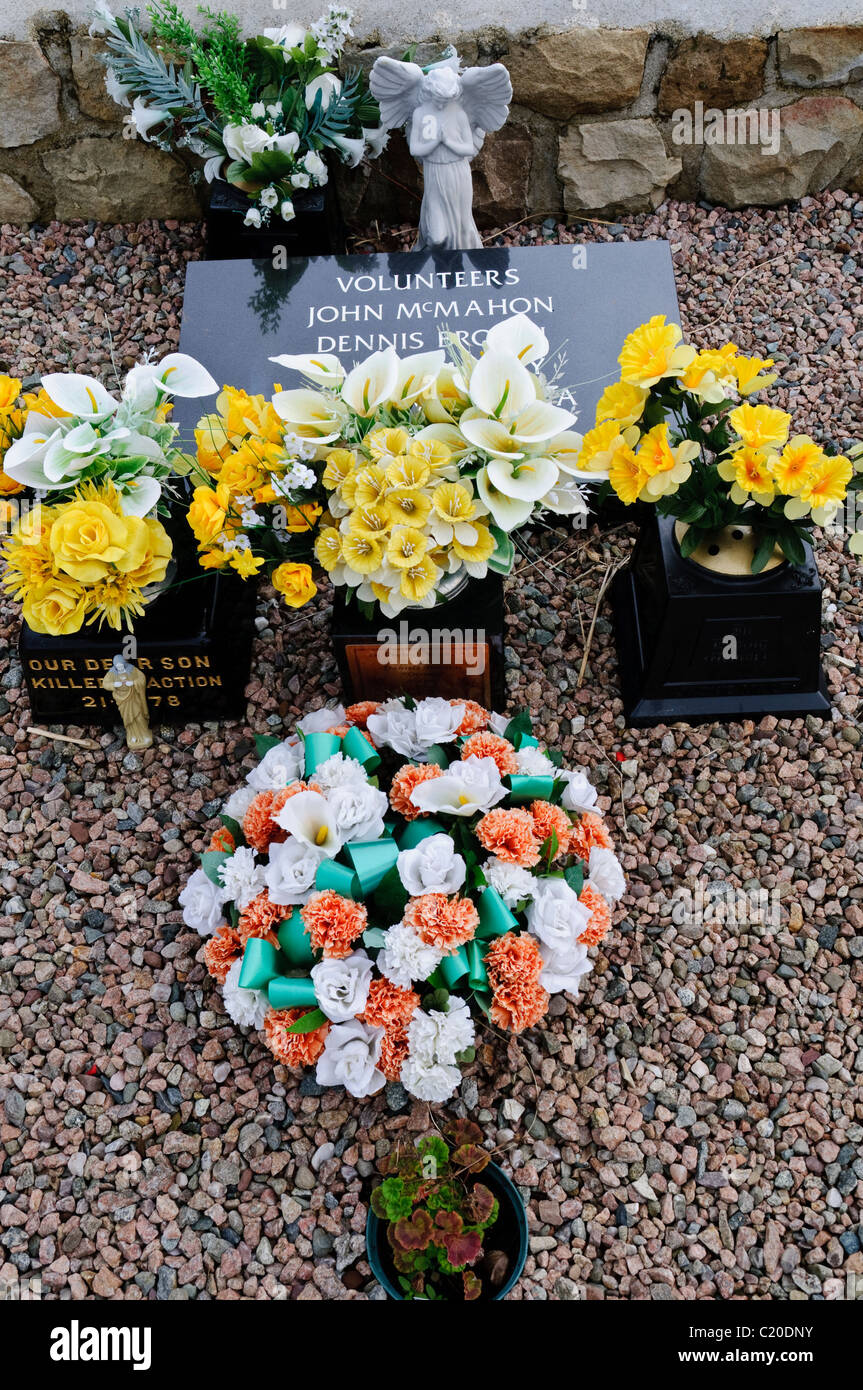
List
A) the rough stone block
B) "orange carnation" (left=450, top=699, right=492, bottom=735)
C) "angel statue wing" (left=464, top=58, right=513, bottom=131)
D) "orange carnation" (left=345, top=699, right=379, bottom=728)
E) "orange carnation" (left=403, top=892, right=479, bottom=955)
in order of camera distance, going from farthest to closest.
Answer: the rough stone block, "angel statue wing" (left=464, top=58, right=513, bottom=131), "orange carnation" (left=345, top=699, right=379, bottom=728), "orange carnation" (left=450, top=699, right=492, bottom=735), "orange carnation" (left=403, top=892, right=479, bottom=955)

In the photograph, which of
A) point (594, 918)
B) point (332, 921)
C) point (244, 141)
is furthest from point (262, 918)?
point (244, 141)

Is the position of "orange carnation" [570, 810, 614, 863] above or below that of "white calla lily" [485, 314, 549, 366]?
below

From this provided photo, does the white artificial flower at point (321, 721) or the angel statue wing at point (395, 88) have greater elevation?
the angel statue wing at point (395, 88)

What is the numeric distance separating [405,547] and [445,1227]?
1.24m

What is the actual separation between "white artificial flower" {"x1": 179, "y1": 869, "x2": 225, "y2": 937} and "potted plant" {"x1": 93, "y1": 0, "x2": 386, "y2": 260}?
224 cm

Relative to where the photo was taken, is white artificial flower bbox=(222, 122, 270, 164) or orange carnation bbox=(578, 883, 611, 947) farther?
white artificial flower bbox=(222, 122, 270, 164)

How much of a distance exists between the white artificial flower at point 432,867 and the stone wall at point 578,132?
2.85m

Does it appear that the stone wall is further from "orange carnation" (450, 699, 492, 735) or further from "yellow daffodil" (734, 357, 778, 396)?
"orange carnation" (450, 699, 492, 735)

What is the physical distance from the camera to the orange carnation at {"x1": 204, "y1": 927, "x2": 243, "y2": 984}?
2.18 meters

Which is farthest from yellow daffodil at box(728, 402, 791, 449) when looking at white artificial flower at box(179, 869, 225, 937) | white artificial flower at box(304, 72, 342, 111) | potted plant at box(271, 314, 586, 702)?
white artificial flower at box(304, 72, 342, 111)

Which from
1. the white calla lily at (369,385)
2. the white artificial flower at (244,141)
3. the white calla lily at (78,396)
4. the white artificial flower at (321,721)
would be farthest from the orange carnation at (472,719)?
the white artificial flower at (244,141)

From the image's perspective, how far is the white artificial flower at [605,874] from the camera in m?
2.24

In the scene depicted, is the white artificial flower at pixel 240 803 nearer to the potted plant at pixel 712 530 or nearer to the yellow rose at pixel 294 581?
the yellow rose at pixel 294 581
